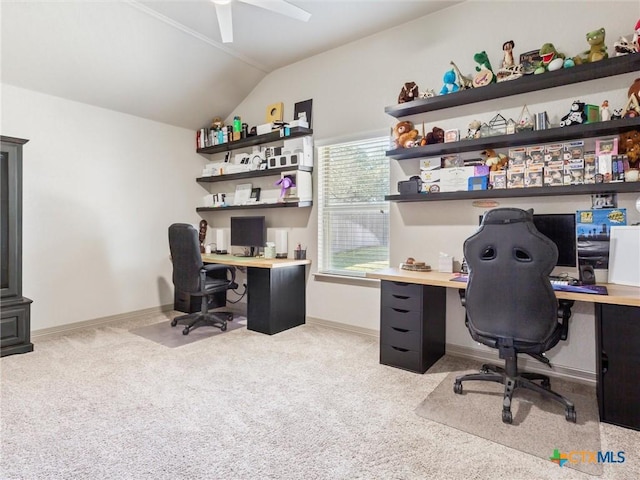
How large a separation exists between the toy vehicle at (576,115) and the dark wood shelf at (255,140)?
241 centimetres

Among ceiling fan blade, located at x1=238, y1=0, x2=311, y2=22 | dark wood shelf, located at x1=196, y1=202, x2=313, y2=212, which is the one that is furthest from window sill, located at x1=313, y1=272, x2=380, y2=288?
ceiling fan blade, located at x1=238, y1=0, x2=311, y2=22

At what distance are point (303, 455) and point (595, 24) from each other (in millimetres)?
3337

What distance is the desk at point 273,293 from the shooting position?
369 centimetres

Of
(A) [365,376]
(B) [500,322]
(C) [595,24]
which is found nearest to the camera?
(B) [500,322]

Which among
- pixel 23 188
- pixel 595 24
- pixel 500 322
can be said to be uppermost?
pixel 595 24

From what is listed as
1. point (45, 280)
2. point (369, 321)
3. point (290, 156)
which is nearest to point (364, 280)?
point (369, 321)

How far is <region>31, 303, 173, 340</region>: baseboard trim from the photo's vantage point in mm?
3581

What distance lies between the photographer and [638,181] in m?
Answer: 2.21

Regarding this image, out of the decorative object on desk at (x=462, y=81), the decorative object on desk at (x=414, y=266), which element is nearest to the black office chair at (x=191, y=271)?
the decorative object on desk at (x=414, y=266)

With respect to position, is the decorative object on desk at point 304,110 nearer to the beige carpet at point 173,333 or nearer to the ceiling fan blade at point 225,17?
the ceiling fan blade at point 225,17

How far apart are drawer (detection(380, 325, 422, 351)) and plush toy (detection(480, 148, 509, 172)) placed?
1.41 m

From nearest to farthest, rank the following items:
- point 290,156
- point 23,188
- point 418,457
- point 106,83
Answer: point 418,457, point 23,188, point 106,83, point 290,156

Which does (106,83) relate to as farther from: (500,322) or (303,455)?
(500,322)

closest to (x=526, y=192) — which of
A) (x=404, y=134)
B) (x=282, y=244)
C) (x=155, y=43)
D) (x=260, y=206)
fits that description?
(x=404, y=134)
